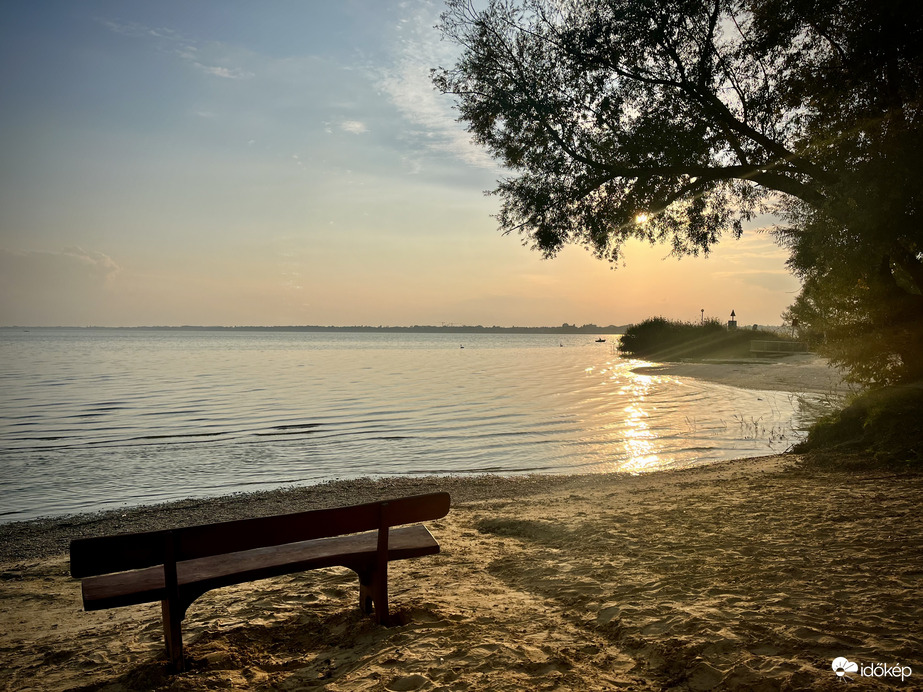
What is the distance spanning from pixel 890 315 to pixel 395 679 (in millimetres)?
10950

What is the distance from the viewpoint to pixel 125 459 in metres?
14.8

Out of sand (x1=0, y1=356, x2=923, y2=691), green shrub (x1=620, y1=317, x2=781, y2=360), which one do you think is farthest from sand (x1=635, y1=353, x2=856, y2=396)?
sand (x1=0, y1=356, x2=923, y2=691)

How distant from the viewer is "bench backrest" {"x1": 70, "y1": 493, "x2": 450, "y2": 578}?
3.47 meters

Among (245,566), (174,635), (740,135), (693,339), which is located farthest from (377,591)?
(693,339)

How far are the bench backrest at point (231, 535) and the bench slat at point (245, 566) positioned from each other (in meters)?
0.28

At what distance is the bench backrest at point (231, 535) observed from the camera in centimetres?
347

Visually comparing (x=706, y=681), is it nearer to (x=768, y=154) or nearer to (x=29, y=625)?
(x=29, y=625)

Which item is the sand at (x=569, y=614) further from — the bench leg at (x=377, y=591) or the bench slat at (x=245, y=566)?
the bench slat at (x=245, y=566)

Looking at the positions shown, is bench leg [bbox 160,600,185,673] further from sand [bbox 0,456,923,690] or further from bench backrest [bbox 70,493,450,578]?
bench backrest [bbox 70,493,450,578]

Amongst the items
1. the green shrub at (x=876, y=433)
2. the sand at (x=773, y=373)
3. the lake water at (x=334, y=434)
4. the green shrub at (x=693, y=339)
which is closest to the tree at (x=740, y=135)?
the green shrub at (x=876, y=433)

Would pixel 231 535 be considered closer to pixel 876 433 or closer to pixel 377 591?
pixel 377 591

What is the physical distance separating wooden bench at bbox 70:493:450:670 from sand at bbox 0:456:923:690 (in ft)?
1.34

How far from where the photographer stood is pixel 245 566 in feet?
14.0

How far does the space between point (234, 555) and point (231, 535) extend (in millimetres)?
964
